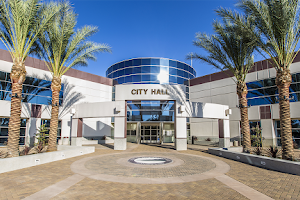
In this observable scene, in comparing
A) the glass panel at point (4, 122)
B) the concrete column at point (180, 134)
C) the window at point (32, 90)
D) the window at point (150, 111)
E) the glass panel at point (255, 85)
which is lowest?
the concrete column at point (180, 134)

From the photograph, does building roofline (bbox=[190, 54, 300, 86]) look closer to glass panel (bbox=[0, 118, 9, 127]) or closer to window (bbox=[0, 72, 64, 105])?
window (bbox=[0, 72, 64, 105])

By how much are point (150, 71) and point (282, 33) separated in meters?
21.5

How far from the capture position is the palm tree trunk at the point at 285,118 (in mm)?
10648

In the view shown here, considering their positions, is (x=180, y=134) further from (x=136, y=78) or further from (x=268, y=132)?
(x=136, y=78)

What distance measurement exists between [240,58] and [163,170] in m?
11.1

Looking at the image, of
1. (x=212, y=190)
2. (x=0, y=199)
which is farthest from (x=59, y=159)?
(x=212, y=190)

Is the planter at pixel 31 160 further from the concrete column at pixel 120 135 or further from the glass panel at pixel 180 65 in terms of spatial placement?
the glass panel at pixel 180 65

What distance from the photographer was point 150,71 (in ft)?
102

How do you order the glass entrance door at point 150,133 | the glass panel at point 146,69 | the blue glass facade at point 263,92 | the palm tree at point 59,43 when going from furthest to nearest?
1. the glass panel at point 146,69
2. the glass entrance door at point 150,133
3. the blue glass facade at point 263,92
4. the palm tree at point 59,43

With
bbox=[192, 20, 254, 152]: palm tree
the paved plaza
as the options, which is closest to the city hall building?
bbox=[192, 20, 254, 152]: palm tree

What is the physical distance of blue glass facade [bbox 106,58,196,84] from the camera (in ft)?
102

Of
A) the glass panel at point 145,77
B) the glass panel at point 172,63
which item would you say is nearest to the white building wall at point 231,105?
the glass panel at point 172,63

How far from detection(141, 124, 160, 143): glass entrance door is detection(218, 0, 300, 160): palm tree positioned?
18569 mm

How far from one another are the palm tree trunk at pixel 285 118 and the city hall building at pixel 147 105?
27.9 ft
